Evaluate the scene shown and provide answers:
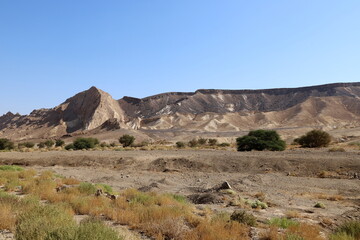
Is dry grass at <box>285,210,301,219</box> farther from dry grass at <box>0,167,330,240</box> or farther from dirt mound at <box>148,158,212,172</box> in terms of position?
dirt mound at <box>148,158,212,172</box>

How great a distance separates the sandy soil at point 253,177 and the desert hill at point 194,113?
202 ft

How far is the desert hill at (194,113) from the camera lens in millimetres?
110125

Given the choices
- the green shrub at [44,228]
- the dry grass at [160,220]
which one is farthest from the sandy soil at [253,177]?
the green shrub at [44,228]

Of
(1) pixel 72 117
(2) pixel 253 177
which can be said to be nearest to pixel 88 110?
(1) pixel 72 117

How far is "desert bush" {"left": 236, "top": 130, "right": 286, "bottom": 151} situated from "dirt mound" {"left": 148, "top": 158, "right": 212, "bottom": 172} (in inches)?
450

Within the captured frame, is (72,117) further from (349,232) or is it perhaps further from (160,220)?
(349,232)

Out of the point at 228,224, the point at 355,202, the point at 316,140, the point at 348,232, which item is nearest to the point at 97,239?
the point at 228,224

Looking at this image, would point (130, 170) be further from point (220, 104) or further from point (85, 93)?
point (220, 104)

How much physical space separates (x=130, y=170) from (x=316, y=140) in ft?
83.8

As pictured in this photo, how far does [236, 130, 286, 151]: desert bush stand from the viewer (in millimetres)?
34344

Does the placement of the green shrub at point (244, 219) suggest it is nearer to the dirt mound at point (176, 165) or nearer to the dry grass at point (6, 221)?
the dry grass at point (6, 221)

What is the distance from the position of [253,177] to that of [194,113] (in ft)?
402

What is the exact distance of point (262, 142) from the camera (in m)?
34.8

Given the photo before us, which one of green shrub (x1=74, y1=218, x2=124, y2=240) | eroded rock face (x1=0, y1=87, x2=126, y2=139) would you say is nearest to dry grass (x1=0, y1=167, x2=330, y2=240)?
green shrub (x1=74, y1=218, x2=124, y2=240)
